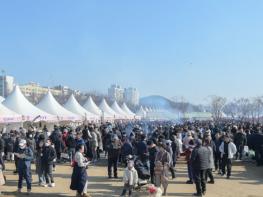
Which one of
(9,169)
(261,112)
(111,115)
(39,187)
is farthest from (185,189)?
(261,112)

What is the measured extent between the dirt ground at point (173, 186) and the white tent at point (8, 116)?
28.4ft

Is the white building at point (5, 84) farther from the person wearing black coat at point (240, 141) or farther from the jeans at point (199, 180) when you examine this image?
the jeans at point (199, 180)

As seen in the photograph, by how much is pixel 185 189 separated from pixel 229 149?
275 cm

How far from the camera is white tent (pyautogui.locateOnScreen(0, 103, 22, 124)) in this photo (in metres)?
26.6

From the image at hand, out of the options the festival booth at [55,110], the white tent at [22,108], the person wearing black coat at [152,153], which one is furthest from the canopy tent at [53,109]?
the person wearing black coat at [152,153]

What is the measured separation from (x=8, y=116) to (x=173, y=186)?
624 inches

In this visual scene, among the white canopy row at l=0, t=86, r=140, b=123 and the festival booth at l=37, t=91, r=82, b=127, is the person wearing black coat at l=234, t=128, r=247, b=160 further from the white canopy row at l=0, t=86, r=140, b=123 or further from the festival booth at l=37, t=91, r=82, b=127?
the festival booth at l=37, t=91, r=82, b=127

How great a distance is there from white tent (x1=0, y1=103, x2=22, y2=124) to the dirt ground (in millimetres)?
8649

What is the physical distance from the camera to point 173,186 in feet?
47.3

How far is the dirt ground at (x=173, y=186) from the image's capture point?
13164 mm

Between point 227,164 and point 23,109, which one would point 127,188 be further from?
point 23,109

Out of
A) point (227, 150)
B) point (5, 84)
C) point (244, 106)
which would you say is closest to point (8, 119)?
point (227, 150)

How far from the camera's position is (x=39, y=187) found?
554 inches

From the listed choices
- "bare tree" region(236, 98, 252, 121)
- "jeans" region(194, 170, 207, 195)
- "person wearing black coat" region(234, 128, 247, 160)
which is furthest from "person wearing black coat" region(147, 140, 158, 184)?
"bare tree" region(236, 98, 252, 121)
